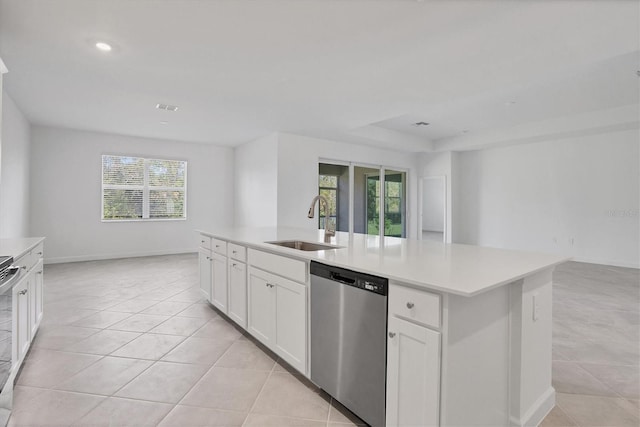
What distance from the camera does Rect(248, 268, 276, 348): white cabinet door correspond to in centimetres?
231

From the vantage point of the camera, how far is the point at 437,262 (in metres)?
1.72

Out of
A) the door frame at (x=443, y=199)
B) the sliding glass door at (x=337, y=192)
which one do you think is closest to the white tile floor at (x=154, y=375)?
the sliding glass door at (x=337, y=192)

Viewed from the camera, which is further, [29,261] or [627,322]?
→ [627,322]

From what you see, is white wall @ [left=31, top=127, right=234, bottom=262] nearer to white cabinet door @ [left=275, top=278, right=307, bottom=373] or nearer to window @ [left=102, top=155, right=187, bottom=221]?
window @ [left=102, top=155, right=187, bottom=221]

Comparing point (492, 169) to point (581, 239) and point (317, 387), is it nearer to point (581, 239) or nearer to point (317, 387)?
point (581, 239)

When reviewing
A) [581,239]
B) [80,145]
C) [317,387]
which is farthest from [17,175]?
[581,239]

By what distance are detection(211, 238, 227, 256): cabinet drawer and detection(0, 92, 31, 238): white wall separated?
9.79 ft

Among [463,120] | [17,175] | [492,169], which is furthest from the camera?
[492,169]

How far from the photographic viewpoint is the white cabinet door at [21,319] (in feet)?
6.58

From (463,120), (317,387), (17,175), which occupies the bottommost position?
(317,387)

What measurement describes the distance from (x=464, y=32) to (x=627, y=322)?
3.18m

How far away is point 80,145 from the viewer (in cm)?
629

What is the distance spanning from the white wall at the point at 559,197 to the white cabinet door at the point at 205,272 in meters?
6.71

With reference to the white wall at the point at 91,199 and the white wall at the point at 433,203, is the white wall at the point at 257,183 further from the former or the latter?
the white wall at the point at 433,203
